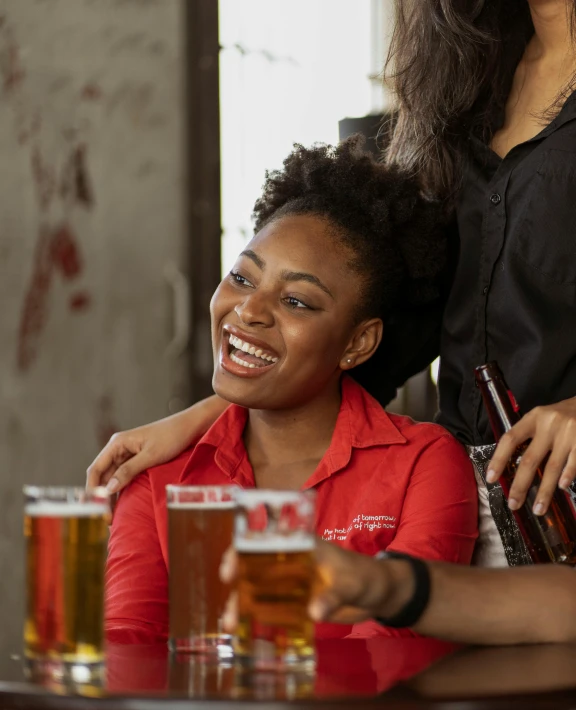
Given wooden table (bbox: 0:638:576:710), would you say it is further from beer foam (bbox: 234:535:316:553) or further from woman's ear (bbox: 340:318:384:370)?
woman's ear (bbox: 340:318:384:370)

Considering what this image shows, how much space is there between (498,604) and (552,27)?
1017 millimetres

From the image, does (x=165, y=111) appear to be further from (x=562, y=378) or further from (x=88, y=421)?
(x=562, y=378)

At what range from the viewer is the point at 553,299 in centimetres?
166

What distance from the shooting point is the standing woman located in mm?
1664

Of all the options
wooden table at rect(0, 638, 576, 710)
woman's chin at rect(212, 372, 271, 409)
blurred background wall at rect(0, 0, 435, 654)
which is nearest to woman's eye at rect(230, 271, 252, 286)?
woman's chin at rect(212, 372, 271, 409)

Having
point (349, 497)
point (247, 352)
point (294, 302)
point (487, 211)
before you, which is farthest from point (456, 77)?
point (349, 497)

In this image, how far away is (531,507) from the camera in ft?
4.58

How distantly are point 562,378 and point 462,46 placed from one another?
0.58 meters

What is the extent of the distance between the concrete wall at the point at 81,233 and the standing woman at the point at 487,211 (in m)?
1.84

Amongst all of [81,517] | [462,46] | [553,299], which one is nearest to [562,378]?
[553,299]

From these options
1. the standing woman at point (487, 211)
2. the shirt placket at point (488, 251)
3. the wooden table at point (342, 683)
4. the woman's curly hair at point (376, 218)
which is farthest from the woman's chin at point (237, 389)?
the wooden table at point (342, 683)

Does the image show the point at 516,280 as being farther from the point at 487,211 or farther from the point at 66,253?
the point at 66,253

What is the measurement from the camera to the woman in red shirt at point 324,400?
5.13 ft

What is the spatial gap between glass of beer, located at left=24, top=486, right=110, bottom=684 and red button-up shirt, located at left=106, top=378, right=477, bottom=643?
46 cm
